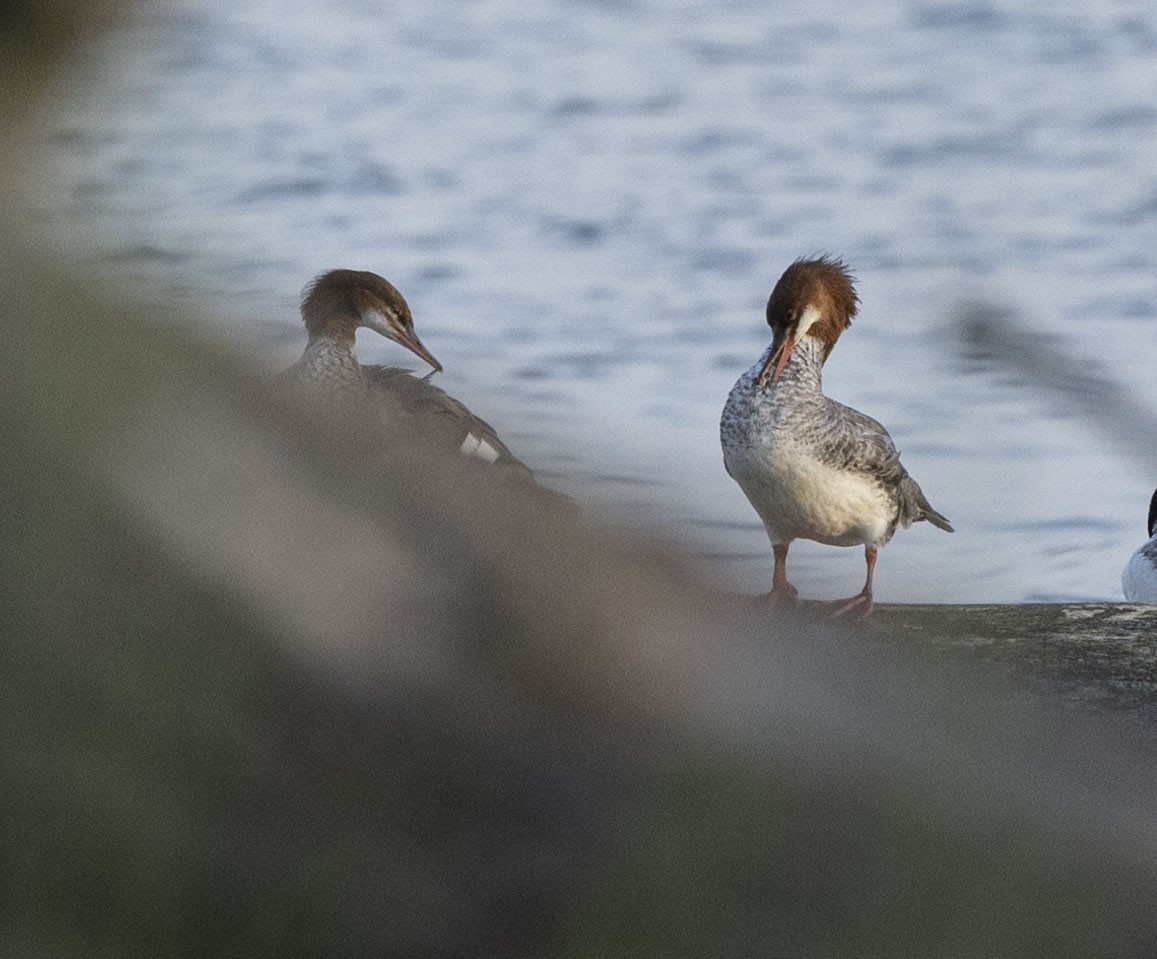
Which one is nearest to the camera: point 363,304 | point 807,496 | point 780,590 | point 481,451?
point 481,451

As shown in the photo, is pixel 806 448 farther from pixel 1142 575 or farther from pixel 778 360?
pixel 1142 575

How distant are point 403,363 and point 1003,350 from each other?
299 millimetres

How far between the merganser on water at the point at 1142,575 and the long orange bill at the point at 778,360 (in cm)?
239

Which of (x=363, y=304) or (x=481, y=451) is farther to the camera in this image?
(x=363, y=304)

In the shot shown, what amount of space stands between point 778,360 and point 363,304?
1205 millimetres

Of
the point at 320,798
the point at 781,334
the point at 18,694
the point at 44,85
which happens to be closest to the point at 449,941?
the point at 320,798

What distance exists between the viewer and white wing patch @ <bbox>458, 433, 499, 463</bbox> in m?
0.72

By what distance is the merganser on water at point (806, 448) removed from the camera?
4.41 m

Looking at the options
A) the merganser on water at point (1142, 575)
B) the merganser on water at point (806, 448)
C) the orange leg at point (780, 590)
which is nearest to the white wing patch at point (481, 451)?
the orange leg at point (780, 590)

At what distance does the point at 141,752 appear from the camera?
706 millimetres

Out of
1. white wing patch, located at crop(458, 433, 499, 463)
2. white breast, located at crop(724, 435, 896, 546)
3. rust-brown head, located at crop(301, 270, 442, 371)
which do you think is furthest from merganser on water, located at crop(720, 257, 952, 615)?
white wing patch, located at crop(458, 433, 499, 463)

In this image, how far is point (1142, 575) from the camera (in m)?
6.57

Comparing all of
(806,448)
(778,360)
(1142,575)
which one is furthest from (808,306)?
(1142,575)

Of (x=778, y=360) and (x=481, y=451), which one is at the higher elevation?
(x=778, y=360)
